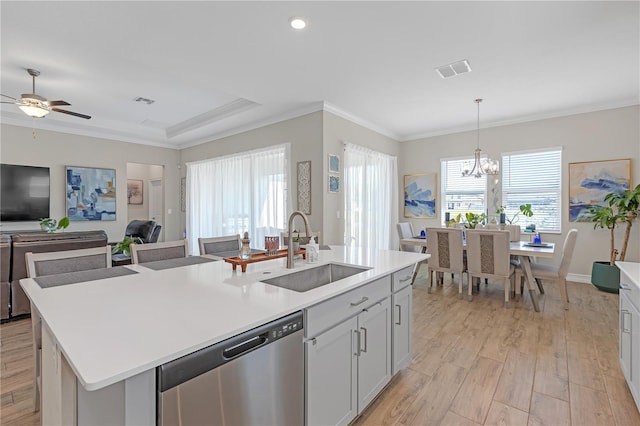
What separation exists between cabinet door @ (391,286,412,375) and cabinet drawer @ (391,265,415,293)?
0.04m

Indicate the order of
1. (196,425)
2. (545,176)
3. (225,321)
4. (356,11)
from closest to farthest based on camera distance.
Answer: (196,425)
(225,321)
(356,11)
(545,176)

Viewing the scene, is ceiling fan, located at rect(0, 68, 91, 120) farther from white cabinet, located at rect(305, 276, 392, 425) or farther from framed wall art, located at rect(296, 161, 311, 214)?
white cabinet, located at rect(305, 276, 392, 425)

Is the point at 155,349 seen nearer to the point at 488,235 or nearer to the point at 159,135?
the point at 488,235

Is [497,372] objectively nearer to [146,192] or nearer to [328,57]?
[328,57]

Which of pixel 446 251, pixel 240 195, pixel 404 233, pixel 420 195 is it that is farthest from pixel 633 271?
pixel 240 195

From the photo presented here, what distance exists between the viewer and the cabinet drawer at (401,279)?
6.80 ft

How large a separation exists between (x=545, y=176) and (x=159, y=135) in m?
7.40

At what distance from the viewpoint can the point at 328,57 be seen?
309cm

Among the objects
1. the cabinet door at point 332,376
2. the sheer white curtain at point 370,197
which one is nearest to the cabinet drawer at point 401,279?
the cabinet door at point 332,376

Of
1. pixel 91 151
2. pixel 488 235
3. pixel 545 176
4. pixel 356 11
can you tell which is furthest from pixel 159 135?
pixel 545 176

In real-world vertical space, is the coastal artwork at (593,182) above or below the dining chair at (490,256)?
above

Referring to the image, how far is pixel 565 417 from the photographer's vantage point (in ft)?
5.98

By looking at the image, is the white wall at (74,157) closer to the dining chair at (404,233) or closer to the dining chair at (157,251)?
the dining chair at (157,251)

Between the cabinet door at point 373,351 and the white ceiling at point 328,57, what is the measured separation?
2215 millimetres
